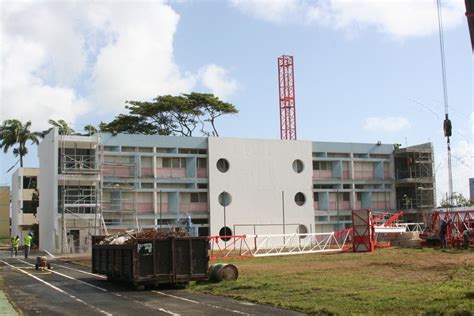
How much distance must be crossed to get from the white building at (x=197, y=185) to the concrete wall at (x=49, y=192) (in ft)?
0.29

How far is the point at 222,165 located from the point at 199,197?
3620mm

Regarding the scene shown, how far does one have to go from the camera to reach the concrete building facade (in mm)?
77375

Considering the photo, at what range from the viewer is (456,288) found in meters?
16.7

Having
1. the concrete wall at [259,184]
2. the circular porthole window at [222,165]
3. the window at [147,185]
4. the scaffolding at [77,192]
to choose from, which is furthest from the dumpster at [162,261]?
the circular porthole window at [222,165]

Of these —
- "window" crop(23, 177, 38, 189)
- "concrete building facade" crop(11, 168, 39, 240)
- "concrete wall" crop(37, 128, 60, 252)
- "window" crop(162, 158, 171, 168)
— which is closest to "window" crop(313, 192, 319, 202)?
"window" crop(162, 158, 171, 168)

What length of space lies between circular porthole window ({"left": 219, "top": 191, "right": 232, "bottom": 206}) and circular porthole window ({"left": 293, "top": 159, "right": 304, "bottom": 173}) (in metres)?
7.56

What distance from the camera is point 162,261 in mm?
20766

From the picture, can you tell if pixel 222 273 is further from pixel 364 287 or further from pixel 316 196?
pixel 316 196

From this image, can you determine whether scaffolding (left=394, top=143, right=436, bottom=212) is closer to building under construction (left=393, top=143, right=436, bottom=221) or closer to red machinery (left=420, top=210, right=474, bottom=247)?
building under construction (left=393, top=143, right=436, bottom=221)

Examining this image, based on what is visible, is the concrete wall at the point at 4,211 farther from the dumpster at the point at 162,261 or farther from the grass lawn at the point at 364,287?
the dumpster at the point at 162,261

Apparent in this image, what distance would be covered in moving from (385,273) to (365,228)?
18114 mm

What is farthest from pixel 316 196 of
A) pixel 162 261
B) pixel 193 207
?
pixel 162 261

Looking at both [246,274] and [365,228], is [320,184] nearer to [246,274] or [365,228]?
[365,228]

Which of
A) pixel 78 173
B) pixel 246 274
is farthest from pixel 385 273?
pixel 78 173
